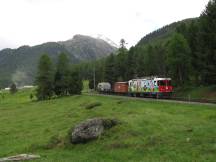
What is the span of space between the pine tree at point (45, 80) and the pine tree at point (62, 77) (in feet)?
7.14

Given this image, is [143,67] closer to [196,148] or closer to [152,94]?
[152,94]

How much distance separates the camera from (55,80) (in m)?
93.8

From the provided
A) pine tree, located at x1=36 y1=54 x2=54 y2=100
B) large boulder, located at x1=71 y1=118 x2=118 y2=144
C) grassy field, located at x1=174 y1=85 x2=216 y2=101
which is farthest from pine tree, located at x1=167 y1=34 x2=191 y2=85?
large boulder, located at x1=71 y1=118 x2=118 y2=144

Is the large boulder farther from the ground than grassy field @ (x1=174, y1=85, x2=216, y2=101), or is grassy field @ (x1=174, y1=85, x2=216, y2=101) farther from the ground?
grassy field @ (x1=174, y1=85, x2=216, y2=101)

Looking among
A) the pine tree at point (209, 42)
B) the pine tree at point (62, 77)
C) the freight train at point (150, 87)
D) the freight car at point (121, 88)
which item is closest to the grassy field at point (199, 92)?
the pine tree at point (209, 42)

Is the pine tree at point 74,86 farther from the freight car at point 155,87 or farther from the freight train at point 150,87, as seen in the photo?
the freight car at point 155,87

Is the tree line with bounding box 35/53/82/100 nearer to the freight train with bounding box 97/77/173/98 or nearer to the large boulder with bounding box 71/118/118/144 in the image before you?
the freight train with bounding box 97/77/173/98

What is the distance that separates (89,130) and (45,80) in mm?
73224

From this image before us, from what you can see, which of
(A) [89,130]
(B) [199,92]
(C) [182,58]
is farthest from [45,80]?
(A) [89,130]

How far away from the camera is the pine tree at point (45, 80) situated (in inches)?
3536

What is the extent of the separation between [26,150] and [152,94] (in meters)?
38.8

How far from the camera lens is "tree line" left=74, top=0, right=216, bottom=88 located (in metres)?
50.6

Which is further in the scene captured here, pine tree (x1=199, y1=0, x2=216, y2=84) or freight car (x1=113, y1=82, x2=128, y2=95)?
freight car (x1=113, y1=82, x2=128, y2=95)

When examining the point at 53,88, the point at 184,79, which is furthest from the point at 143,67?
the point at 53,88
